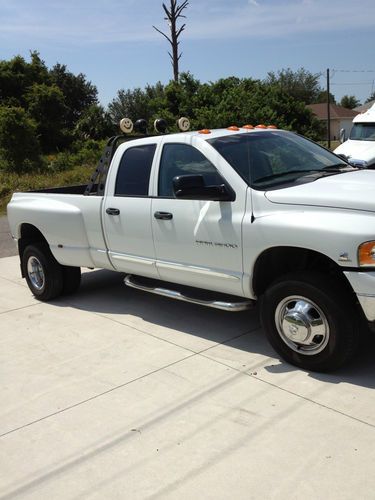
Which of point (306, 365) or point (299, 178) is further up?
point (299, 178)

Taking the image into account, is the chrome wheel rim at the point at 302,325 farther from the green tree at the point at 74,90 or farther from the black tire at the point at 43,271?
the green tree at the point at 74,90

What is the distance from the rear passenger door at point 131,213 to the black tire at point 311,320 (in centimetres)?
144

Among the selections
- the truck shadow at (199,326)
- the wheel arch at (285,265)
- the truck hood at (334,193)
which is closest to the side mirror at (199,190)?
the truck hood at (334,193)

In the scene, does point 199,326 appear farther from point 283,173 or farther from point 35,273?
point 35,273

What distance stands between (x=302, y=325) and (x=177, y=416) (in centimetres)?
113


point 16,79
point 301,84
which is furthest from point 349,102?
point 16,79

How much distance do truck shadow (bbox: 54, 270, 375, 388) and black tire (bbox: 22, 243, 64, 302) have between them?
0.63 feet

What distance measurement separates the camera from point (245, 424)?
3420 mm

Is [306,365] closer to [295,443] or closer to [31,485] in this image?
[295,443]

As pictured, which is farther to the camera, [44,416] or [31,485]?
[44,416]

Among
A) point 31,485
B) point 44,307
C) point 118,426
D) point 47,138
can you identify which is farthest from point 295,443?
point 47,138

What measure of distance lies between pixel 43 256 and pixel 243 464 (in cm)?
406

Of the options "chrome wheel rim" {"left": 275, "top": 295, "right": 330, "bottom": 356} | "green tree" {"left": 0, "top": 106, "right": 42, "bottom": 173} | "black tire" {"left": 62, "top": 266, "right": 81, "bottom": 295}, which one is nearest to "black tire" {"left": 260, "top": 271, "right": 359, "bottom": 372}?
"chrome wheel rim" {"left": 275, "top": 295, "right": 330, "bottom": 356}

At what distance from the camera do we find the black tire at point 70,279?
6.54 m
